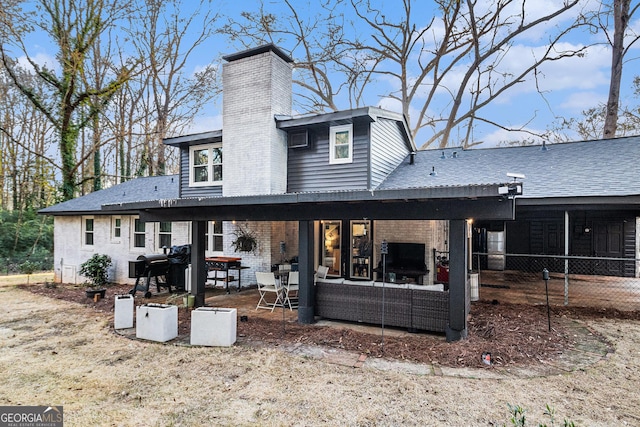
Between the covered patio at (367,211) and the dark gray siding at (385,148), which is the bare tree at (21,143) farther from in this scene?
the dark gray siding at (385,148)

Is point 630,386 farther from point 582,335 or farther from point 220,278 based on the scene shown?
point 220,278

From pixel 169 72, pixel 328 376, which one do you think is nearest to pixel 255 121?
pixel 328 376

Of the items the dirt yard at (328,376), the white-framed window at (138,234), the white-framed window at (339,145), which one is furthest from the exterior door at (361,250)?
the white-framed window at (138,234)

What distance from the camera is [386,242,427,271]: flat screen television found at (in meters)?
9.64

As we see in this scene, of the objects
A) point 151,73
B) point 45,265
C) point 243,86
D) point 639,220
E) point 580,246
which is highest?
point 151,73

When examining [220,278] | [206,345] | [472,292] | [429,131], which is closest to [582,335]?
[472,292]

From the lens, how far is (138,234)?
11.7 m

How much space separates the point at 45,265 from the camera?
16.8 meters

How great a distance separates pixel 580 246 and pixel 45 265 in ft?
79.9

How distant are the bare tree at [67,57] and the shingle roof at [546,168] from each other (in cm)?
1452

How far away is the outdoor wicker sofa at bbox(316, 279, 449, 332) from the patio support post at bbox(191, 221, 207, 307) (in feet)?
9.70

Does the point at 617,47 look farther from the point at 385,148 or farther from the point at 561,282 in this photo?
the point at 385,148

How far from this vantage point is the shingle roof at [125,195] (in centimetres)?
1220

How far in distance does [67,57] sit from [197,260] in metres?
13.2
